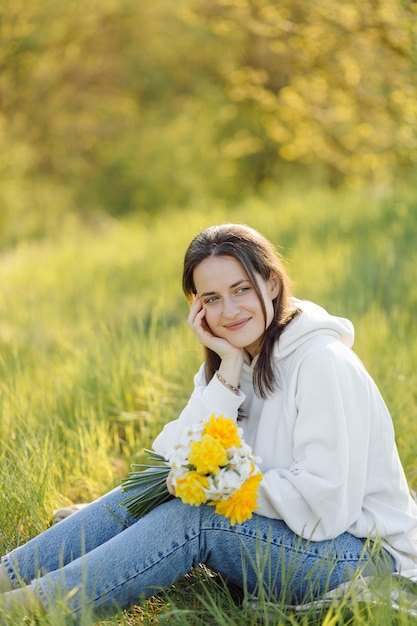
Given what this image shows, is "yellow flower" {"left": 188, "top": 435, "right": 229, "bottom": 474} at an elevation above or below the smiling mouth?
below

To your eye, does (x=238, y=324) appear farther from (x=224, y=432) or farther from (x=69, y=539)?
(x=69, y=539)

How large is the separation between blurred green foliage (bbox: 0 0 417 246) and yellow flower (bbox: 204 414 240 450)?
6653 millimetres

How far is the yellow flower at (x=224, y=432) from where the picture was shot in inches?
81.4

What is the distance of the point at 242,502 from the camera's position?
2066 millimetres

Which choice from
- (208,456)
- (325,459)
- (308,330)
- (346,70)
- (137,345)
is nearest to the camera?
(208,456)

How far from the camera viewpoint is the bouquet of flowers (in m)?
2.03

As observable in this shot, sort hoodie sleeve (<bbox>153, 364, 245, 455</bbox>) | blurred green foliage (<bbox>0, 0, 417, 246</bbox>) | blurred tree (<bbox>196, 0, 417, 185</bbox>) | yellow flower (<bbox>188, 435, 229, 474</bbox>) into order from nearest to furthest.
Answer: yellow flower (<bbox>188, 435, 229, 474</bbox>), hoodie sleeve (<bbox>153, 364, 245, 455</bbox>), blurred tree (<bbox>196, 0, 417, 185</bbox>), blurred green foliage (<bbox>0, 0, 417, 246</bbox>)

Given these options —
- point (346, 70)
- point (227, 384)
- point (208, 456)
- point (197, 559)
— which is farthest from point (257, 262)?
point (346, 70)

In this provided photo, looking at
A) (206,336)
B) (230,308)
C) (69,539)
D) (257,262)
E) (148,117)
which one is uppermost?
(257,262)

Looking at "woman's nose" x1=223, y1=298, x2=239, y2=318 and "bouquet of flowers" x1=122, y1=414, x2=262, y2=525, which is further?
"woman's nose" x1=223, y1=298, x2=239, y2=318

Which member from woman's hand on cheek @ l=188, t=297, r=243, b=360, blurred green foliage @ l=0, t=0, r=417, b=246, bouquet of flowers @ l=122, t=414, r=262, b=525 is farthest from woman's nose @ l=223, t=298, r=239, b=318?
blurred green foliage @ l=0, t=0, r=417, b=246

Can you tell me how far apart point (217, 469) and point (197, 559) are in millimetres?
403

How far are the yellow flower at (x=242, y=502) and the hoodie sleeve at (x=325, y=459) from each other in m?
0.16

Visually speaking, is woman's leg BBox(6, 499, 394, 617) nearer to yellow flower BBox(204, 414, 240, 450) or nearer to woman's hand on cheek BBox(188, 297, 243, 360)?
yellow flower BBox(204, 414, 240, 450)
